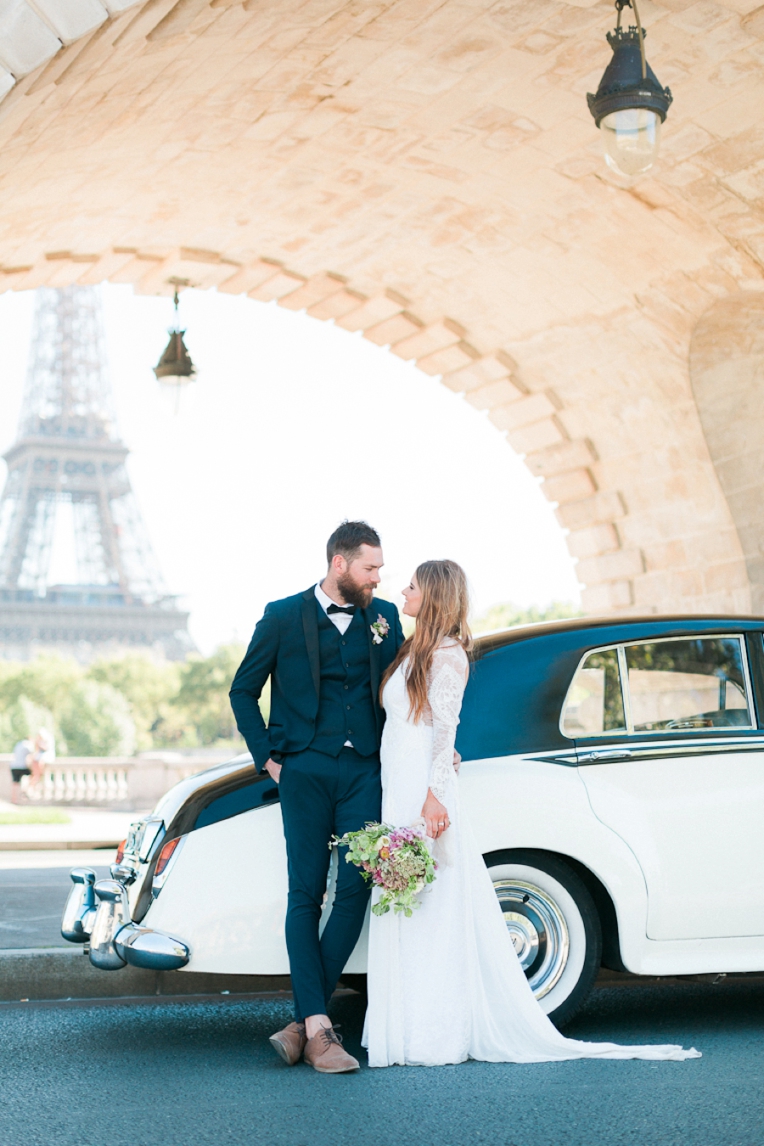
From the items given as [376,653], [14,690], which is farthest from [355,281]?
[14,690]

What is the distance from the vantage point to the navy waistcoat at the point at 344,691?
4375 mm

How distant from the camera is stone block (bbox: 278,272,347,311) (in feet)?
34.0

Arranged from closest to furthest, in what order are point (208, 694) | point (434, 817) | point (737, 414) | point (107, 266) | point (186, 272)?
point (434, 817), point (737, 414), point (107, 266), point (186, 272), point (208, 694)

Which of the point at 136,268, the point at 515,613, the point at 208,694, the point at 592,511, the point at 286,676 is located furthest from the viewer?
the point at 515,613

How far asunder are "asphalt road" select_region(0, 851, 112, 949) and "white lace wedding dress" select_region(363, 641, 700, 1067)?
205 cm

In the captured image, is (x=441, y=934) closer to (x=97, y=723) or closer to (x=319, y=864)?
(x=319, y=864)

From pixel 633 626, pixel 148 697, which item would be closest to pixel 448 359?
pixel 633 626

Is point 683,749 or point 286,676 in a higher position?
point 286,676

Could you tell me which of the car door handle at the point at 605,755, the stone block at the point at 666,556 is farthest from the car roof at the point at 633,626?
the stone block at the point at 666,556

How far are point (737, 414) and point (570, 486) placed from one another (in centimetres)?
188

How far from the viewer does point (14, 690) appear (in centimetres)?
7481

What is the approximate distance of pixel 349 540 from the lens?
445 centimetres

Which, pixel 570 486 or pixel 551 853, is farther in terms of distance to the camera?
pixel 570 486

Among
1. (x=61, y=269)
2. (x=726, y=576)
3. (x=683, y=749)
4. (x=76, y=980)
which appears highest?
(x=61, y=269)
